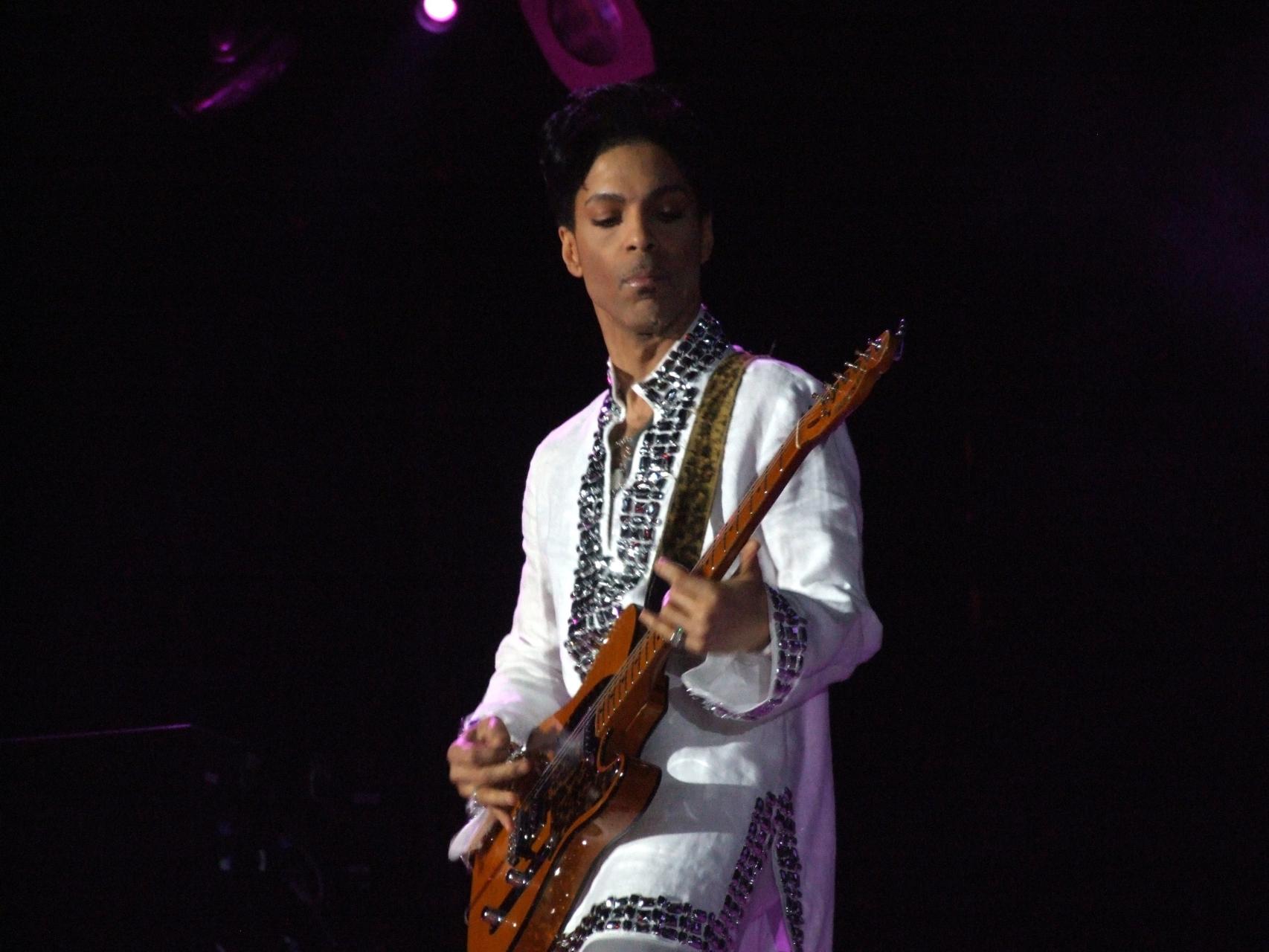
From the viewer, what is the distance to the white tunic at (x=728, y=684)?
7.49ft

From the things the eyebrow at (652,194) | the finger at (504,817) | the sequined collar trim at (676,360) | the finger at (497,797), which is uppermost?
the eyebrow at (652,194)

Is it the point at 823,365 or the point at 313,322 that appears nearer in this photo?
the point at 823,365

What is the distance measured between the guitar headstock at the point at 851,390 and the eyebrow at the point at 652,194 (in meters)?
0.82

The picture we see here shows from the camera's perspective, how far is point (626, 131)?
2.99m

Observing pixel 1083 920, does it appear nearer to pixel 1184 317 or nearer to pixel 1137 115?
pixel 1184 317

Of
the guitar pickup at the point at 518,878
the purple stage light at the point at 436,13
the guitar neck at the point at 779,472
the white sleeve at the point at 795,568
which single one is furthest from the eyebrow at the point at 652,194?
the purple stage light at the point at 436,13

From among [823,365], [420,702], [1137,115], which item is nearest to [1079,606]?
[823,365]

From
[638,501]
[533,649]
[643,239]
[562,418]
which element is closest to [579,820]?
[638,501]

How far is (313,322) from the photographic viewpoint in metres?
4.78

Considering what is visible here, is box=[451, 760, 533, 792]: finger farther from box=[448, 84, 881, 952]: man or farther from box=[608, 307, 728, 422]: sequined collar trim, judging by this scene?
box=[608, 307, 728, 422]: sequined collar trim

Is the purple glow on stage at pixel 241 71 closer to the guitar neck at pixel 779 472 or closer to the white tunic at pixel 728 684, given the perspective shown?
the white tunic at pixel 728 684

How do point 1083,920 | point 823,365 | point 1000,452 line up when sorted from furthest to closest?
point 823,365
point 1000,452
point 1083,920

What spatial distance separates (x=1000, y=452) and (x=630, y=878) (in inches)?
71.5

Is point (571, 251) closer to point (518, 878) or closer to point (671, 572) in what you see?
point (671, 572)
